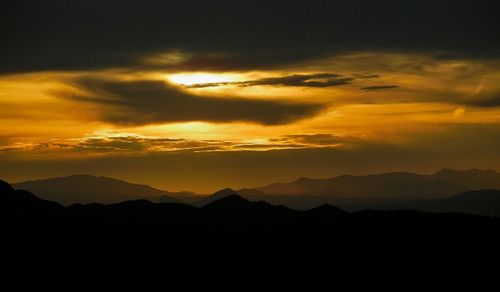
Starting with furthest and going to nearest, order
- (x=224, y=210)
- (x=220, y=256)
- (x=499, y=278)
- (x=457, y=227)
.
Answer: (x=224, y=210) < (x=457, y=227) < (x=220, y=256) < (x=499, y=278)

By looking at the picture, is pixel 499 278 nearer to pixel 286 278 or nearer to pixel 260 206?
pixel 286 278

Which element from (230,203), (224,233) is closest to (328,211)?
(230,203)

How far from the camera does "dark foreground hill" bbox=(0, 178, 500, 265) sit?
127 metres

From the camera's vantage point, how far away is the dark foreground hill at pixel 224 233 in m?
127

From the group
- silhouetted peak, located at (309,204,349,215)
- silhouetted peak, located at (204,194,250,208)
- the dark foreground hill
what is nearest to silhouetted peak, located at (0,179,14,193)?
the dark foreground hill

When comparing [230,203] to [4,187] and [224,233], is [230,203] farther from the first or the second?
[4,187]

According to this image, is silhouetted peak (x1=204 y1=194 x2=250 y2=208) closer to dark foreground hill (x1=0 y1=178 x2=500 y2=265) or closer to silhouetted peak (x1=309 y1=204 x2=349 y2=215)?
dark foreground hill (x1=0 y1=178 x2=500 y2=265)

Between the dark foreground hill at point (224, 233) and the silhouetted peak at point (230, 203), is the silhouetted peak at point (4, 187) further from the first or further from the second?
the silhouetted peak at point (230, 203)

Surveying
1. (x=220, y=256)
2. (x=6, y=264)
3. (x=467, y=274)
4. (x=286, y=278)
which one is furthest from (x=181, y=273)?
(x=467, y=274)

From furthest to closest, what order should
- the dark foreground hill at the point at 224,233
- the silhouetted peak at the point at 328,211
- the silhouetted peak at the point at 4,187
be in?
the silhouetted peak at the point at 328,211 < the silhouetted peak at the point at 4,187 < the dark foreground hill at the point at 224,233

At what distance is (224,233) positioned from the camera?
452 feet

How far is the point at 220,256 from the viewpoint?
127750mm

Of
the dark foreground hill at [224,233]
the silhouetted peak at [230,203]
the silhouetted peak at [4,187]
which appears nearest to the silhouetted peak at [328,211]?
the dark foreground hill at [224,233]

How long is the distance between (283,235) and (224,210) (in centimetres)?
1685
